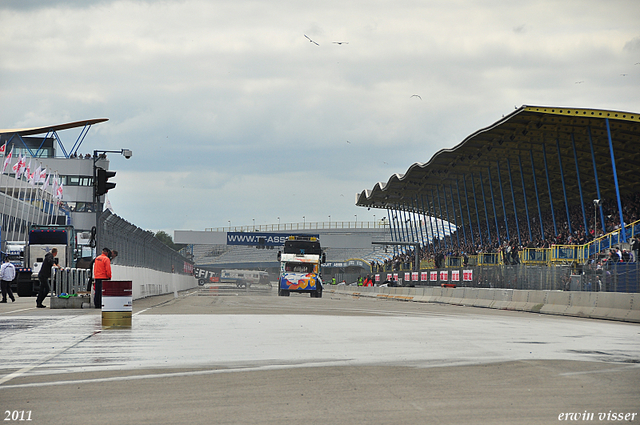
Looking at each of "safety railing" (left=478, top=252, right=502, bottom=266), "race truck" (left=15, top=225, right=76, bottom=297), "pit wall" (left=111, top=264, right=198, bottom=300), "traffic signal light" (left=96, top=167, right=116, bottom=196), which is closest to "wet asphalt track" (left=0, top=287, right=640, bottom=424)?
"traffic signal light" (left=96, top=167, right=116, bottom=196)

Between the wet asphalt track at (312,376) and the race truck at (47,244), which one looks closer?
the wet asphalt track at (312,376)

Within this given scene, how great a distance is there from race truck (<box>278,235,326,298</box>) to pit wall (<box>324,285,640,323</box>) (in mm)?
10282

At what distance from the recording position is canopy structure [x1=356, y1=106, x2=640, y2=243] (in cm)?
4141

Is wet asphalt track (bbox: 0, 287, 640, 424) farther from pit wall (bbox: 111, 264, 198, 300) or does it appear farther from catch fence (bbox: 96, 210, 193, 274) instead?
pit wall (bbox: 111, 264, 198, 300)

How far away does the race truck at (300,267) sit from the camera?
50.6 m

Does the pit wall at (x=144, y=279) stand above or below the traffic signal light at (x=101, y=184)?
Answer: below

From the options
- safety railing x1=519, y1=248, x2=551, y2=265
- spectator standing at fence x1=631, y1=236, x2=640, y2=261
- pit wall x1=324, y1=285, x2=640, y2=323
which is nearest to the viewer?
pit wall x1=324, y1=285, x2=640, y2=323

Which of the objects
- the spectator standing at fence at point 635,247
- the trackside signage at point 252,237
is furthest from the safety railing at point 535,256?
the trackside signage at point 252,237

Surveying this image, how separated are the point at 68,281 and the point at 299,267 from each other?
28356 mm

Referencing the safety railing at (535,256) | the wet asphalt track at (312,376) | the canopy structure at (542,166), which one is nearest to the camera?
the wet asphalt track at (312,376)

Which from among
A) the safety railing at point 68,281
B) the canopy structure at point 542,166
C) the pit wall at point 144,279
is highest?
the canopy structure at point 542,166

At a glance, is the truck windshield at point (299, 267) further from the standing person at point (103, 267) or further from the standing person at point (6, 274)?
the standing person at point (103, 267)

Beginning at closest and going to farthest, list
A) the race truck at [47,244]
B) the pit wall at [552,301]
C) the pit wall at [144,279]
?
the pit wall at [552,301]
the pit wall at [144,279]
the race truck at [47,244]

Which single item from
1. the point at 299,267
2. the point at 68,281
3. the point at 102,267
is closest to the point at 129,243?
the point at 68,281
